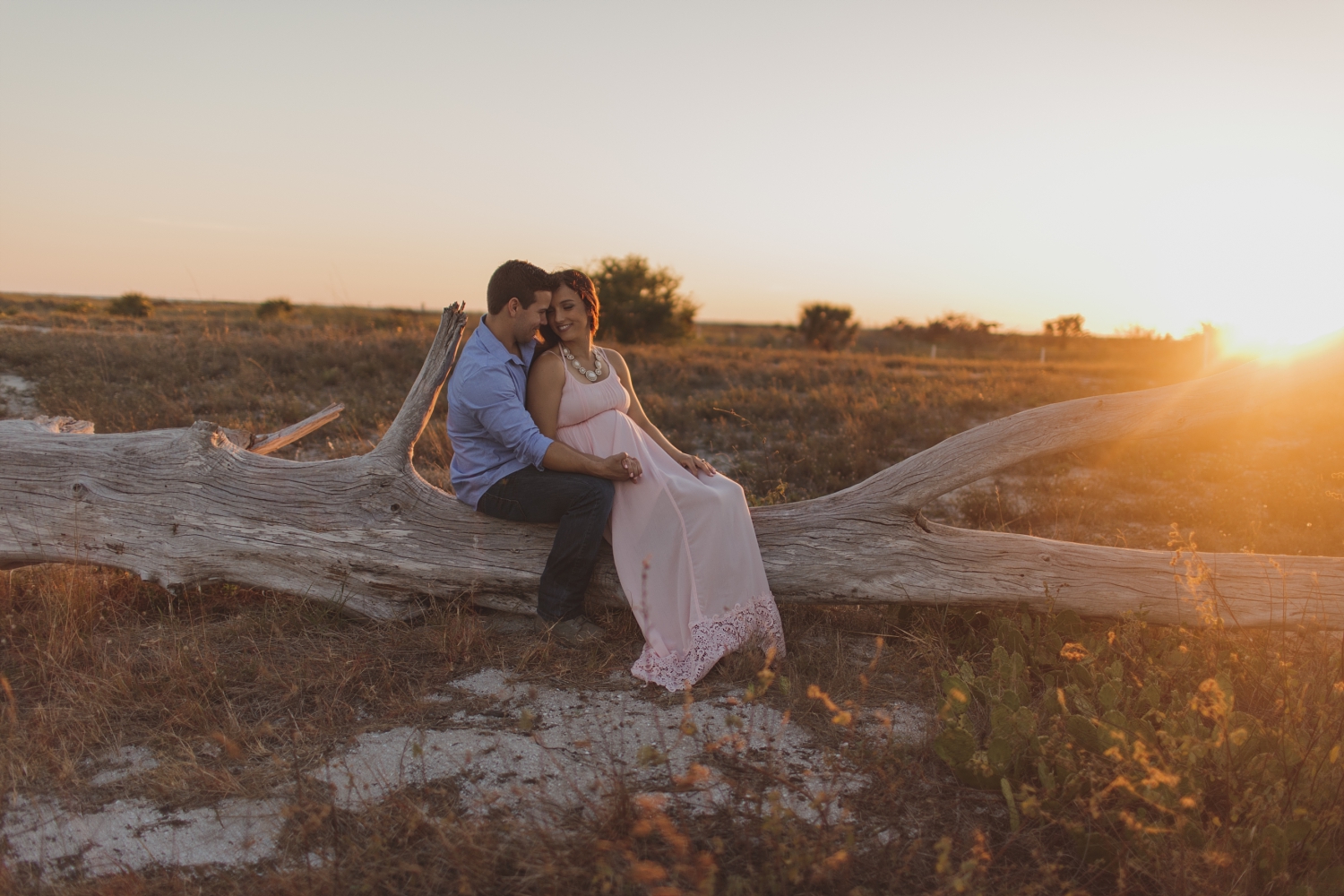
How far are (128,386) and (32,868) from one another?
9143 millimetres

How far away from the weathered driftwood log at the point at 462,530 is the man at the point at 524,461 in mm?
209

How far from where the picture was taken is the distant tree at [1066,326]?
38094 mm

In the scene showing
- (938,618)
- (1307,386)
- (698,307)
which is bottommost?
(938,618)

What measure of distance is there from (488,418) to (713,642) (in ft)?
5.30

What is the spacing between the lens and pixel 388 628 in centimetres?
430

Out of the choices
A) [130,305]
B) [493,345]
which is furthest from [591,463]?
[130,305]

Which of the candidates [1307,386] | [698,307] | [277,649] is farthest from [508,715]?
[698,307]

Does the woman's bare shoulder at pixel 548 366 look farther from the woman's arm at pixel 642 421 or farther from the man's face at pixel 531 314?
the woman's arm at pixel 642 421

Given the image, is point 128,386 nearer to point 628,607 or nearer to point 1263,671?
point 628,607

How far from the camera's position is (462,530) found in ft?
14.5

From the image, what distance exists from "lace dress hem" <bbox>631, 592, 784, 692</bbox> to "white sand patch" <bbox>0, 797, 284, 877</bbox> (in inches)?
65.5

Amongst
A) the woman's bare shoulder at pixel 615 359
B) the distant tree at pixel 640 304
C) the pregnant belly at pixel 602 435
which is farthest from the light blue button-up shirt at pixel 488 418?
the distant tree at pixel 640 304

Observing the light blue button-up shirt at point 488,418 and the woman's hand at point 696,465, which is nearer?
the light blue button-up shirt at point 488,418

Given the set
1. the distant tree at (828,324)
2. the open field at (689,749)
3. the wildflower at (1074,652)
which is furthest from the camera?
the distant tree at (828,324)
